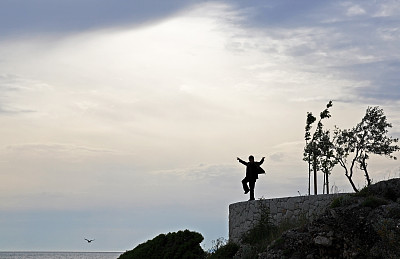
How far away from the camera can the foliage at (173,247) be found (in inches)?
1020

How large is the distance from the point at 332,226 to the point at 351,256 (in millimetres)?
1121

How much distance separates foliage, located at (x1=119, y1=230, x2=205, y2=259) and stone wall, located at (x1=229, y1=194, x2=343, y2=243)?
2249mm

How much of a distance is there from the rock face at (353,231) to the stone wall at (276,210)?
1326 mm

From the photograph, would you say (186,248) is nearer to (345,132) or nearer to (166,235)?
(166,235)

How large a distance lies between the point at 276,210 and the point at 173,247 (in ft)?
21.6

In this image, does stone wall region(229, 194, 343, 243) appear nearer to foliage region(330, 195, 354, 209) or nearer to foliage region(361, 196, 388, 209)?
foliage region(330, 195, 354, 209)

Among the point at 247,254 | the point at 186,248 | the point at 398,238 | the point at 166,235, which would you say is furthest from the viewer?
the point at 166,235

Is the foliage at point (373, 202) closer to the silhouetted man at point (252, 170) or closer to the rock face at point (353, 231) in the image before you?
the rock face at point (353, 231)

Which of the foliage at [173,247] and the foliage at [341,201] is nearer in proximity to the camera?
the foliage at [341,201]

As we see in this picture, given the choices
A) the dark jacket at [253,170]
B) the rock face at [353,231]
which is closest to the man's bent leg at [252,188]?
the dark jacket at [253,170]

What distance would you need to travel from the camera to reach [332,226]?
18.2 m

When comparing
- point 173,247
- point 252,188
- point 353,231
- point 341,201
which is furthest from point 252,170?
point 353,231

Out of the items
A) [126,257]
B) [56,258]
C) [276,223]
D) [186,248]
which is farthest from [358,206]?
[56,258]

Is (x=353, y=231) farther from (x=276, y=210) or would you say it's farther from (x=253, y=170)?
(x=253, y=170)
